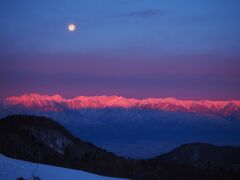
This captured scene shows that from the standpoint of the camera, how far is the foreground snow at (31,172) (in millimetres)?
34688

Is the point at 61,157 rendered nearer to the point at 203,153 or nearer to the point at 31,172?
the point at 31,172

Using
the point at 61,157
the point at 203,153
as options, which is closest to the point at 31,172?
the point at 61,157

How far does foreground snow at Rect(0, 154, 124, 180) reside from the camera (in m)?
34.7

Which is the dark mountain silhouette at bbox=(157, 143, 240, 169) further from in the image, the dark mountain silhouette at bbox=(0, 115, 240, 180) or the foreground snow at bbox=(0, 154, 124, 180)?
the foreground snow at bbox=(0, 154, 124, 180)

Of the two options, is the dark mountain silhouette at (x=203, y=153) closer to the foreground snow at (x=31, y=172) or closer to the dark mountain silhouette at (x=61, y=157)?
the dark mountain silhouette at (x=61, y=157)

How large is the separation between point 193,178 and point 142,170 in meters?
7.96

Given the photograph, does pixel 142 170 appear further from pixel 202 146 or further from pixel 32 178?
pixel 202 146

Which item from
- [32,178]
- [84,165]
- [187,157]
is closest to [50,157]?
[84,165]

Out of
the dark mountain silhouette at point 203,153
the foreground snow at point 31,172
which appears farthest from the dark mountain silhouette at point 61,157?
the dark mountain silhouette at point 203,153

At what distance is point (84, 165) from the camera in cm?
5606

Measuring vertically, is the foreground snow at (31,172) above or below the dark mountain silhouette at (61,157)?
below

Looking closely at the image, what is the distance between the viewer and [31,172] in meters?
36.0

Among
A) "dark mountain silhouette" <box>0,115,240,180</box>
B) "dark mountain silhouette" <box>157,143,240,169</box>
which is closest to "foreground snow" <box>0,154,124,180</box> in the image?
"dark mountain silhouette" <box>0,115,240,180</box>

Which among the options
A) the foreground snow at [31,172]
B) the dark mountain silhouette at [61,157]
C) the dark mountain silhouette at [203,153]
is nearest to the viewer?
the foreground snow at [31,172]
